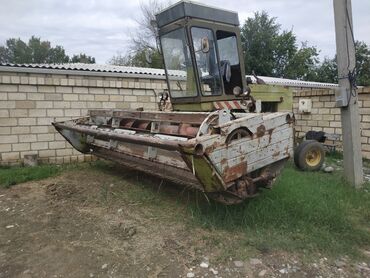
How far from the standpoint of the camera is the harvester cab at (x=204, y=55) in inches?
214

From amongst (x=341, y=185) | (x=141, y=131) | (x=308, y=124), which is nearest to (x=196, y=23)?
(x=141, y=131)

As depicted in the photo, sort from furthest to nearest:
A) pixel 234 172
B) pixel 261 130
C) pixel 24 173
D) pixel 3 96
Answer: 1. pixel 3 96
2. pixel 24 173
3. pixel 261 130
4. pixel 234 172

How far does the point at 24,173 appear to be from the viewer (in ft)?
21.5

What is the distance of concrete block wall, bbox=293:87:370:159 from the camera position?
324 inches

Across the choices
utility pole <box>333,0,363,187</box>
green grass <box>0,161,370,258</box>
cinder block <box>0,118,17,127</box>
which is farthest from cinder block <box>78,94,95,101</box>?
utility pole <box>333,0,363,187</box>

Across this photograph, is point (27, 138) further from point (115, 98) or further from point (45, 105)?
point (115, 98)

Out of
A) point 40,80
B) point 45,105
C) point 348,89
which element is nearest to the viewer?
point 348,89

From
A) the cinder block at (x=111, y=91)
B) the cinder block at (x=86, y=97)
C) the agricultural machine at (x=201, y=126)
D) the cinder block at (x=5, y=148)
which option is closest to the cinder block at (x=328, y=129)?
the agricultural machine at (x=201, y=126)

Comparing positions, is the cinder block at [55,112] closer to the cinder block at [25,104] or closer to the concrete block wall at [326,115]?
the cinder block at [25,104]

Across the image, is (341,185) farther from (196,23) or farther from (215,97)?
(196,23)

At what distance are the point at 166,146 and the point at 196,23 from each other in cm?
260

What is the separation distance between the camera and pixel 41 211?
463 centimetres

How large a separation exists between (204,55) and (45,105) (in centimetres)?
395

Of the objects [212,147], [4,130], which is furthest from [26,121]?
[212,147]
